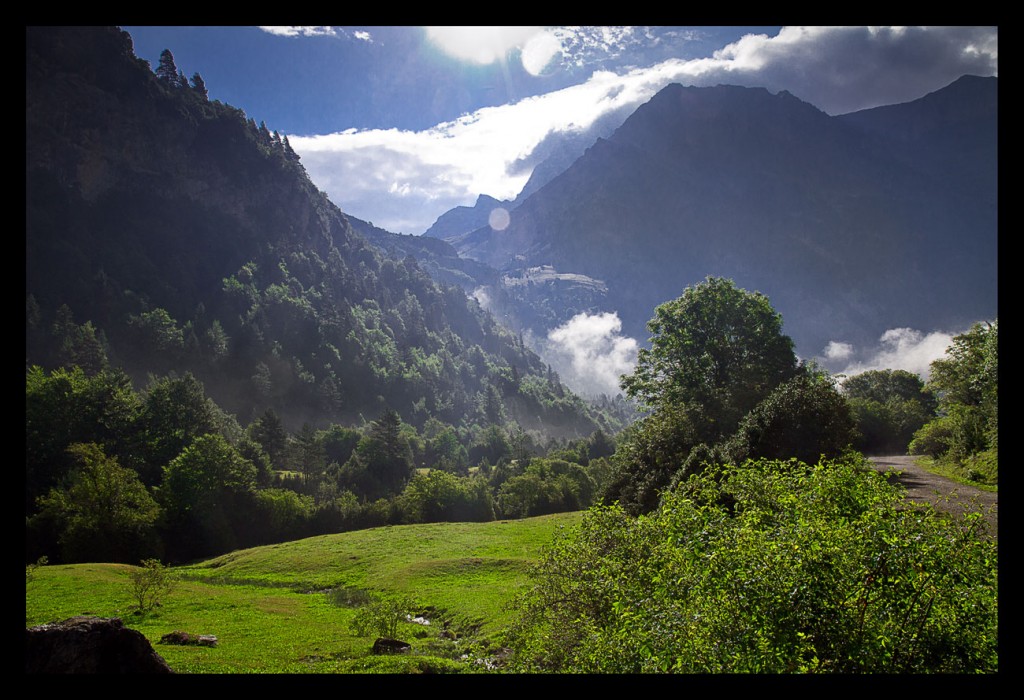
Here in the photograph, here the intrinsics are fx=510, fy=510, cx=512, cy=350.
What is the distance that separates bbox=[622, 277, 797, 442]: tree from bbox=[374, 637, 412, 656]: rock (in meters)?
20.9

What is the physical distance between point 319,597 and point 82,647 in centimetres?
3278

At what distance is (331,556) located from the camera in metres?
50.4

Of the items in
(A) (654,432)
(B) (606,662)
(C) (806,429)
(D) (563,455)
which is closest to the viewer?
(B) (606,662)

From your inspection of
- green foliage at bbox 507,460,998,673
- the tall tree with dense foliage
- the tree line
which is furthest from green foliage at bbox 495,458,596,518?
green foliage at bbox 507,460,998,673

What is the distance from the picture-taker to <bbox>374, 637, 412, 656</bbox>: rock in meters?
24.1

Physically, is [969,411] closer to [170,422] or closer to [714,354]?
[714,354]

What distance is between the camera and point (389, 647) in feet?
80.6

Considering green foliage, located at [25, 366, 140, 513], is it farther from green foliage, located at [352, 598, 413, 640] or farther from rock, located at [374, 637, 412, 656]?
rock, located at [374, 637, 412, 656]

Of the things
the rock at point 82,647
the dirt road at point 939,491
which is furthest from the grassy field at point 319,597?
the dirt road at point 939,491

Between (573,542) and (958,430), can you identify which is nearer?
(573,542)

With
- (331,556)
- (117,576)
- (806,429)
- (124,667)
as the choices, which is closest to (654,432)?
(806,429)
